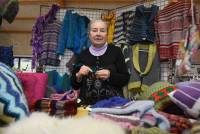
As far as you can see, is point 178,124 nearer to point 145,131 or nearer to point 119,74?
point 145,131

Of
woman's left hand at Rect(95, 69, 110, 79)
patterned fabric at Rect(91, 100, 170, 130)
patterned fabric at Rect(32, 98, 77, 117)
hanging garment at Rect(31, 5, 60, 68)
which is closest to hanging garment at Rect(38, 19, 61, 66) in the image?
hanging garment at Rect(31, 5, 60, 68)

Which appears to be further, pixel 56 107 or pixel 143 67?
pixel 143 67

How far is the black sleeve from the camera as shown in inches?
62.9

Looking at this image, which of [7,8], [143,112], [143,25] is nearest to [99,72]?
[143,112]

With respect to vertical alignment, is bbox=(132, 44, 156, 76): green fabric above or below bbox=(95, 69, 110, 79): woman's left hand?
above

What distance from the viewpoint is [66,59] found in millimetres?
4277

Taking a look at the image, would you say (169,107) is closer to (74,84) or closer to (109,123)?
(109,123)

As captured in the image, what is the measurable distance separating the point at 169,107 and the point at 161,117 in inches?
4.8

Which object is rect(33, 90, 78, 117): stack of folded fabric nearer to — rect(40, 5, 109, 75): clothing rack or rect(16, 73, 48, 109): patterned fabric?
rect(16, 73, 48, 109): patterned fabric

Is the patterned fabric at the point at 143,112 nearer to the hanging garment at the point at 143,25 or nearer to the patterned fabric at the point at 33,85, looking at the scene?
the patterned fabric at the point at 33,85

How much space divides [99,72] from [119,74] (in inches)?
8.2

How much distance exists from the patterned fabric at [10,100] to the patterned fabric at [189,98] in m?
0.41

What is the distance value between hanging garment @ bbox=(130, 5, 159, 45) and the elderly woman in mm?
1797

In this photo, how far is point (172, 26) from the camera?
340 centimetres
